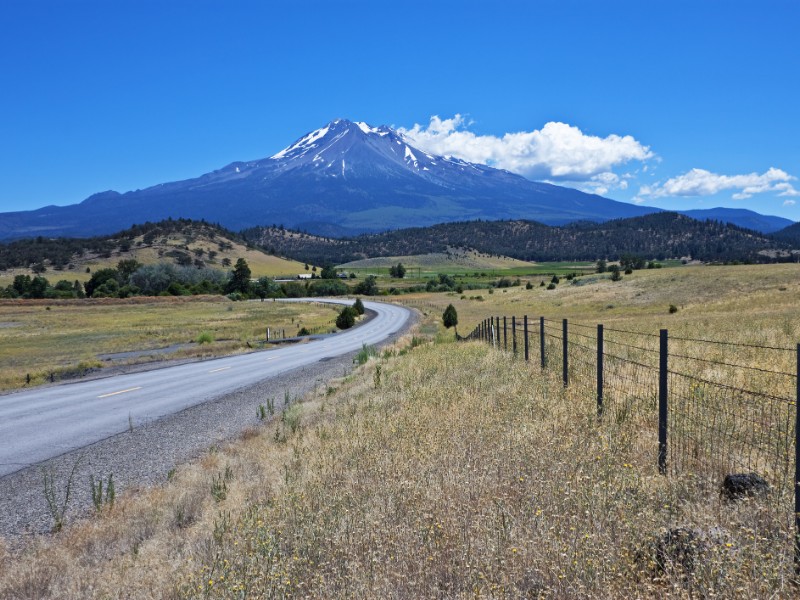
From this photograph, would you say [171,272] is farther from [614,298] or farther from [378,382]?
[378,382]

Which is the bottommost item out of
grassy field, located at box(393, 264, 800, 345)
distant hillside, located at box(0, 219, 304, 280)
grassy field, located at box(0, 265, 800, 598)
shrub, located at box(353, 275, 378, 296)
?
shrub, located at box(353, 275, 378, 296)

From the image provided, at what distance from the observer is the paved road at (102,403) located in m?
11.0

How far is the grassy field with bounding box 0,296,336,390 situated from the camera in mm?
32906

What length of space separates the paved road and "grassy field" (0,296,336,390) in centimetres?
641

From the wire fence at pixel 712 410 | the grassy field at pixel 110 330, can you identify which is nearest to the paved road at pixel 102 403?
the grassy field at pixel 110 330

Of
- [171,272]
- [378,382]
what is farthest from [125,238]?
[378,382]

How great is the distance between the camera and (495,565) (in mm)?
4164

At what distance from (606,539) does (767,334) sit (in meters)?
16.9

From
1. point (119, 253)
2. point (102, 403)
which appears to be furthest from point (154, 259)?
point (102, 403)

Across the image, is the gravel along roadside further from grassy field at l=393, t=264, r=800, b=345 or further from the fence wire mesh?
grassy field at l=393, t=264, r=800, b=345

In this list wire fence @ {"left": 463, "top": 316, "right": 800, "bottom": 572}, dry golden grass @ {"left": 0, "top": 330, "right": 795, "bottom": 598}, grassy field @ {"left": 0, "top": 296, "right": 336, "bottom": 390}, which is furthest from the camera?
grassy field @ {"left": 0, "top": 296, "right": 336, "bottom": 390}

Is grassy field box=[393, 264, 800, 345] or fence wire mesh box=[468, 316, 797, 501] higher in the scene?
fence wire mesh box=[468, 316, 797, 501]

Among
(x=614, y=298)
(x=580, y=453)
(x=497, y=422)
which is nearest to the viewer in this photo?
(x=580, y=453)

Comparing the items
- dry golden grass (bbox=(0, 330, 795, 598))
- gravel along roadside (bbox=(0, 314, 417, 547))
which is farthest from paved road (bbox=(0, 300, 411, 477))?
dry golden grass (bbox=(0, 330, 795, 598))
